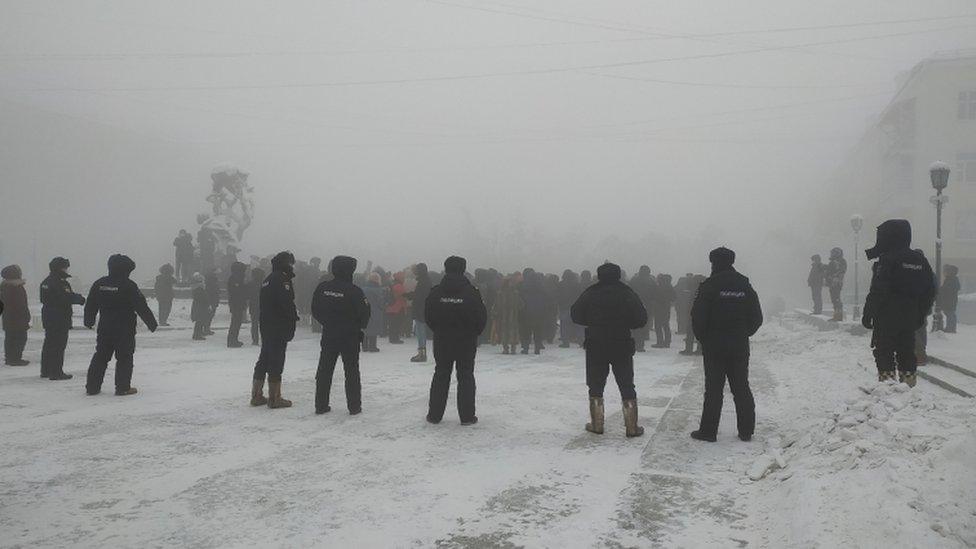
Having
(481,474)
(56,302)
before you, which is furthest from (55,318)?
(481,474)

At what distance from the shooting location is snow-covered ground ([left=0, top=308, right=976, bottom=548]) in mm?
3805

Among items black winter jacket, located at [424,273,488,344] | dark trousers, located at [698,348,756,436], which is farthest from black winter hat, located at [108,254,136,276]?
dark trousers, located at [698,348,756,436]

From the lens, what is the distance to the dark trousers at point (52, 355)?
9.84 m

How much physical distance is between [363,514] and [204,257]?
88.3 ft

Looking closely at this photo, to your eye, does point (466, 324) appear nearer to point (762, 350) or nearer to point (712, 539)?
point (712, 539)

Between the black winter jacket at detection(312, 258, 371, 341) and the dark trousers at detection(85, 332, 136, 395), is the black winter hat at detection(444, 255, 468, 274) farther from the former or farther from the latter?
the dark trousers at detection(85, 332, 136, 395)

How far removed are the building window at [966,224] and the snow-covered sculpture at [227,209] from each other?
43.9m

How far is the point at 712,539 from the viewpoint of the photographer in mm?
3873

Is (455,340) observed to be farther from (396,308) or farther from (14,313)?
(396,308)

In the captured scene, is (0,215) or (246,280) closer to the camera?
(246,280)

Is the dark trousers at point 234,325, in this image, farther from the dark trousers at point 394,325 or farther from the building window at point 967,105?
the building window at point 967,105

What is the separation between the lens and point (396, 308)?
55.3ft

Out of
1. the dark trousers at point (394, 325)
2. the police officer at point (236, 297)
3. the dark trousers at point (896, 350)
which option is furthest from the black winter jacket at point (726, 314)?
the police officer at point (236, 297)

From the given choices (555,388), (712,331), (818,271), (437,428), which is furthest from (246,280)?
(818,271)
